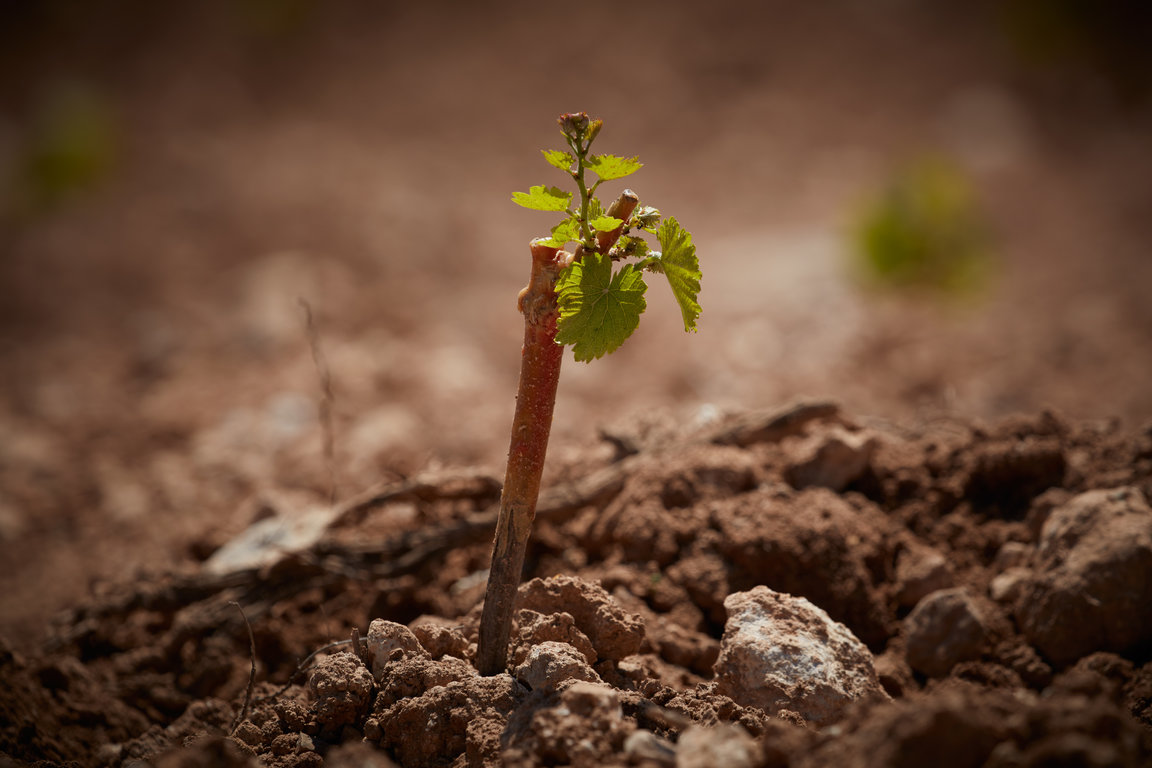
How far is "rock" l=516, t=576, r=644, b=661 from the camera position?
170 centimetres

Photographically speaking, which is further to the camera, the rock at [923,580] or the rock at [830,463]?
the rock at [830,463]

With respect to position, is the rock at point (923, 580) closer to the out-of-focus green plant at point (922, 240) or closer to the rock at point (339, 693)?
the rock at point (339, 693)

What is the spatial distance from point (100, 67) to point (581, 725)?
447 inches

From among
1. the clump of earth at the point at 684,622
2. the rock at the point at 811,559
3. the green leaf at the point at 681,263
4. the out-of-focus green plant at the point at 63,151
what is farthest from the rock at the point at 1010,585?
the out-of-focus green plant at the point at 63,151

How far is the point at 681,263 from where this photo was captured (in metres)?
1.38

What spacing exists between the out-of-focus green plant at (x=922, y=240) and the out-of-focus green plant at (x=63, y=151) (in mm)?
6898

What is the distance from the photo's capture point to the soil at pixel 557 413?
64.6 inches

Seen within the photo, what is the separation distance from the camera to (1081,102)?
9.30 meters

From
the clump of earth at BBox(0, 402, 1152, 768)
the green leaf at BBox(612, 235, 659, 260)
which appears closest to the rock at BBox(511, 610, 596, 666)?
the clump of earth at BBox(0, 402, 1152, 768)

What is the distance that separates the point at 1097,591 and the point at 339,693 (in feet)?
5.09

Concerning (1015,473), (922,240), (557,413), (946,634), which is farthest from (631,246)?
(922,240)

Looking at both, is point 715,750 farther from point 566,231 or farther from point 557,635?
point 566,231

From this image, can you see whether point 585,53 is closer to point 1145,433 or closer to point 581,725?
point 1145,433

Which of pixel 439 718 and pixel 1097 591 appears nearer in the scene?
pixel 439 718
